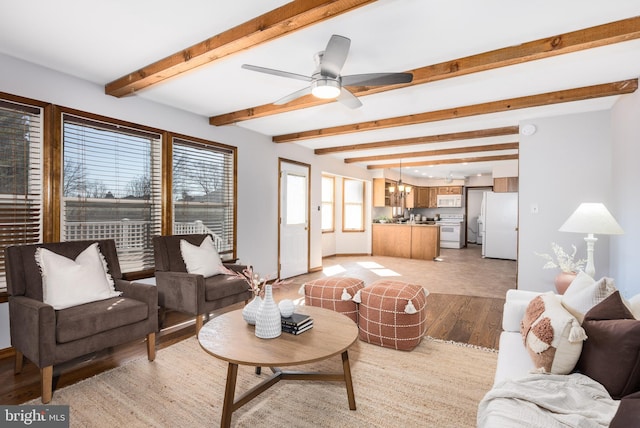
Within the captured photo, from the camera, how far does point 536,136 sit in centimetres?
428

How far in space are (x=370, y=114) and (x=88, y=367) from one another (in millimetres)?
3779

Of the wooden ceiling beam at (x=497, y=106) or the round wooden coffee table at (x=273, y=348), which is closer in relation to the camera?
the round wooden coffee table at (x=273, y=348)

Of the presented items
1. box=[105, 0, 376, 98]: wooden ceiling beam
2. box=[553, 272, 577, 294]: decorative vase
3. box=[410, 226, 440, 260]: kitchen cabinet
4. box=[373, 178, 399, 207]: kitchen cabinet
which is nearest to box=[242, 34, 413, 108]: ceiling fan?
box=[105, 0, 376, 98]: wooden ceiling beam

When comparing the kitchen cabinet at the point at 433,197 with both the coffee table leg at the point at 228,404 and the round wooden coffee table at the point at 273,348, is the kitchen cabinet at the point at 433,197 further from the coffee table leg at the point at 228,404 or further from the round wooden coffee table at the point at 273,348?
the coffee table leg at the point at 228,404

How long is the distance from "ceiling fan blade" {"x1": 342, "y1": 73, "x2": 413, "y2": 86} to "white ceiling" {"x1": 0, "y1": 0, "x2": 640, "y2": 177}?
287 mm

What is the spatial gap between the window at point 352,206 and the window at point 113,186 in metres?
5.15

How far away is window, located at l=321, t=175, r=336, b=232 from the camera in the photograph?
800cm

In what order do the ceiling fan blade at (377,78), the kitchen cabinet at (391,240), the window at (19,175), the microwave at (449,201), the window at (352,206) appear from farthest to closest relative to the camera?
the microwave at (449,201), the window at (352,206), the kitchen cabinet at (391,240), the window at (19,175), the ceiling fan blade at (377,78)

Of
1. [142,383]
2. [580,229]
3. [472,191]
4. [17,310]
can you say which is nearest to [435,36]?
[580,229]

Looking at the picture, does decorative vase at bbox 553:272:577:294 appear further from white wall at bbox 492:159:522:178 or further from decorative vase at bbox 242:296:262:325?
white wall at bbox 492:159:522:178

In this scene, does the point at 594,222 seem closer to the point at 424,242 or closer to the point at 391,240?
the point at 424,242

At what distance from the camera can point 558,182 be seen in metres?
4.15

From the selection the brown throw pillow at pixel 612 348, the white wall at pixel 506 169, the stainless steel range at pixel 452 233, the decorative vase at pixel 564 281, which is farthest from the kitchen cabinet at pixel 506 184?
the brown throw pillow at pixel 612 348

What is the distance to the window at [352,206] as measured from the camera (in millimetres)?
8336
